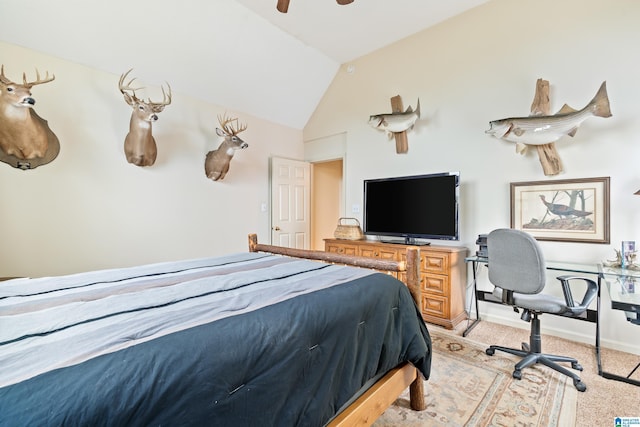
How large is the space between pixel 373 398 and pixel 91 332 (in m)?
1.22

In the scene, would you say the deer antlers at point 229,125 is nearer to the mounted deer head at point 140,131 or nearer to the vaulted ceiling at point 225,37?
the vaulted ceiling at point 225,37

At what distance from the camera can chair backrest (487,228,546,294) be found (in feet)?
6.89

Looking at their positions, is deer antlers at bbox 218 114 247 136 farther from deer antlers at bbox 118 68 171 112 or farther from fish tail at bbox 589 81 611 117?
fish tail at bbox 589 81 611 117

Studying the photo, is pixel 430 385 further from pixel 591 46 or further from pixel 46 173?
pixel 46 173

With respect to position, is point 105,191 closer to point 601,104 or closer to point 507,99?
point 507,99

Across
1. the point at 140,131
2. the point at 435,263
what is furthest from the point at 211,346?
the point at 140,131

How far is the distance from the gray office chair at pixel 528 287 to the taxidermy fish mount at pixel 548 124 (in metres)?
1.15

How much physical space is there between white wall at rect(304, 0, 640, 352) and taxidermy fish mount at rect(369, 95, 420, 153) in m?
0.13

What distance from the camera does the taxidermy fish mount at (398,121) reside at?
3576mm

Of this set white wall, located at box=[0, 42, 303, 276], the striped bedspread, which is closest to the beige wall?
white wall, located at box=[0, 42, 303, 276]

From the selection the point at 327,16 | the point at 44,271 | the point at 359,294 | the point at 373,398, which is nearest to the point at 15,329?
the point at 359,294

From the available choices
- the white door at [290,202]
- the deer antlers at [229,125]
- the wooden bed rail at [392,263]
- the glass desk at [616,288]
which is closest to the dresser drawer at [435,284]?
the glass desk at [616,288]

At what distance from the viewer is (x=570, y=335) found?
276cm

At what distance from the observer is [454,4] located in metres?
3.19
